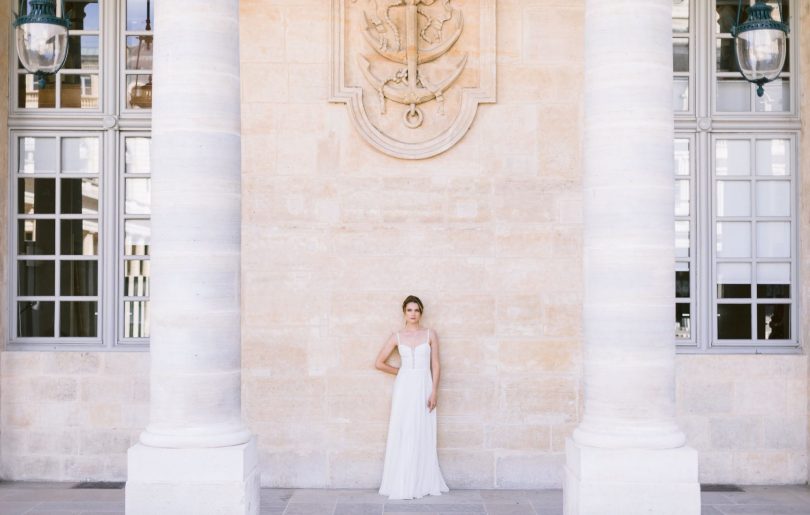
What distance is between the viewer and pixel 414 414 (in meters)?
7.96

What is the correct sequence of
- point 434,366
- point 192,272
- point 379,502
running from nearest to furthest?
point 192,272 < point 379,502 < point 434,366

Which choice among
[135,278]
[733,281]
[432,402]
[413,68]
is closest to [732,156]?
[733,281]

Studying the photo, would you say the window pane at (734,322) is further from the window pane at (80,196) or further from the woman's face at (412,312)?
the window pane at (80,196)

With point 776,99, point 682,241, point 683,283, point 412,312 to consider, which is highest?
point 776,99

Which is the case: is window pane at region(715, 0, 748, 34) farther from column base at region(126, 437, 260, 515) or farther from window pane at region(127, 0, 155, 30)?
column base at region(126, 437, 260, 515)

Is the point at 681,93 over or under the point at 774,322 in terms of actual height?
over

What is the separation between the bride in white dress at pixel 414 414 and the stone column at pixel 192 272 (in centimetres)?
218

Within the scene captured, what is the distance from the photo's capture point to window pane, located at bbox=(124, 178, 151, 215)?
28.6 ft

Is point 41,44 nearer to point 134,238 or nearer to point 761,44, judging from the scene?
point 134,238

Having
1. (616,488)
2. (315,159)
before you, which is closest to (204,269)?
(315,159)

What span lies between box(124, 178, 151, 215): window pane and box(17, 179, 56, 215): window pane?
29.7 inches

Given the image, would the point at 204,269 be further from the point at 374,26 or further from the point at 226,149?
the point at 374,26

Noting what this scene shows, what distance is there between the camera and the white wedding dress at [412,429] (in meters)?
7.93

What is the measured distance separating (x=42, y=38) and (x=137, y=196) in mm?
2300
